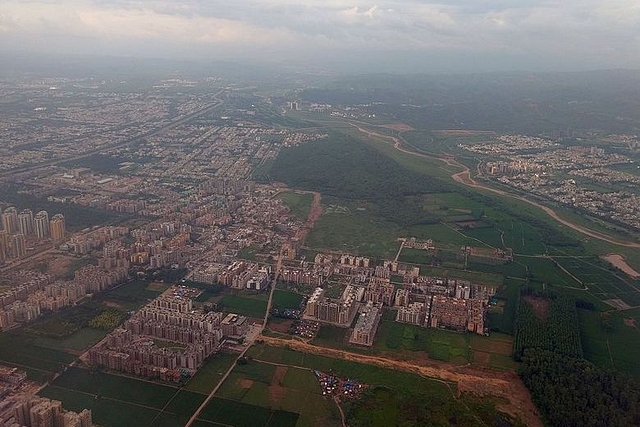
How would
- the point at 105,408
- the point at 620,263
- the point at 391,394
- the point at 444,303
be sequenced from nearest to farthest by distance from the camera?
1. the point at 105,408
2. the point at 391,394
3. the point at 444,303
4. the point at 620,263

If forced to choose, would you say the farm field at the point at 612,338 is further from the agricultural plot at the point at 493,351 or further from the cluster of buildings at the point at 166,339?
the cluster of buildings at the point at 166,339

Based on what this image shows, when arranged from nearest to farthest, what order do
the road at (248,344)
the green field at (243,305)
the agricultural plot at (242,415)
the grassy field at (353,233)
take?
the agricultural plot at (242,415), the road at (248,344), the green field at (243,305), the grassy field at (353,233)

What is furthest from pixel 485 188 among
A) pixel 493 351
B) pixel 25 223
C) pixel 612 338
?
pixel 25 223

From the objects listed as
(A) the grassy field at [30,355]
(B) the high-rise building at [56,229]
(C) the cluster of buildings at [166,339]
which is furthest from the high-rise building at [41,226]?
(A) the grassy field at [30,355]

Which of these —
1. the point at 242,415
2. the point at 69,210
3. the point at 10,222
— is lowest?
the point at 242,415

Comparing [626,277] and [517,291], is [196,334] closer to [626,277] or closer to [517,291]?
[517,291]

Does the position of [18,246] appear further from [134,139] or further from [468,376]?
[134,139]

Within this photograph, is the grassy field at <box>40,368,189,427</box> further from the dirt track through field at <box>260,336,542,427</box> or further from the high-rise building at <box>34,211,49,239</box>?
the high-rise building at <box>34,211,49,239</box>

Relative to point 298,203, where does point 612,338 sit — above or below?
below
